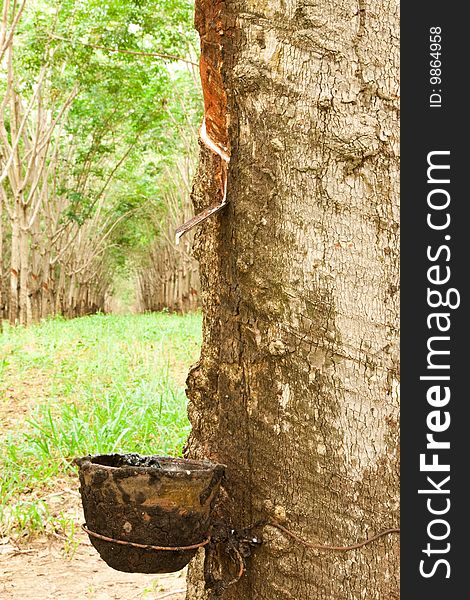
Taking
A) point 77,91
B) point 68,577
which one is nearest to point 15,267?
point 77,91

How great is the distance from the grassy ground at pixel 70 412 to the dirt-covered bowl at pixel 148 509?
228cm

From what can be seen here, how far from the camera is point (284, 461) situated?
5.20ft

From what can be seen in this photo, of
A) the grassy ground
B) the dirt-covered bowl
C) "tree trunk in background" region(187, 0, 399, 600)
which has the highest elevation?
"tree trunk in background" region(187, 0, 399, 600)

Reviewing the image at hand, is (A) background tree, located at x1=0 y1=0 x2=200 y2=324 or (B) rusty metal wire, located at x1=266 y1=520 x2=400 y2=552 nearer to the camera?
(B) rusty metal wire, located at x1=266 y1=520 x2=400 y2=552

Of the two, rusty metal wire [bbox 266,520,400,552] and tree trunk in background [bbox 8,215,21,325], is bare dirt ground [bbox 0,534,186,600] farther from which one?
tree trunk in background [bbox 8,215,21,325]

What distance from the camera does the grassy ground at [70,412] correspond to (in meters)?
4.23

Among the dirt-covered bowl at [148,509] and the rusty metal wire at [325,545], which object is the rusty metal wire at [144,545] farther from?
the rusty metal wire at [325,545]

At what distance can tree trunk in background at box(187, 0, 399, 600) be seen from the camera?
1516 millimetres

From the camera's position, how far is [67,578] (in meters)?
3.22

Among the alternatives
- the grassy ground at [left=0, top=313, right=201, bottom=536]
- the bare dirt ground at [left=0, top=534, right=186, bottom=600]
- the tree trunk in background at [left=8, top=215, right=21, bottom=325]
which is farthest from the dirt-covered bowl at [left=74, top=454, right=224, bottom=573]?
the tree trunk in background at [left=8, top=215, right=21, bottom=325]

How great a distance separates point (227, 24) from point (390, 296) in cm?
75

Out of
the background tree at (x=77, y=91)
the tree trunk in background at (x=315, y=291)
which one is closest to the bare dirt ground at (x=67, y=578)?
the tree trunk in background at (x=315, y=291)

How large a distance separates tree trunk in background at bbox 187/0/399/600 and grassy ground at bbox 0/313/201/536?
8.01 feet

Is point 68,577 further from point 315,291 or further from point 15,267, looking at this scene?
point 15,267
